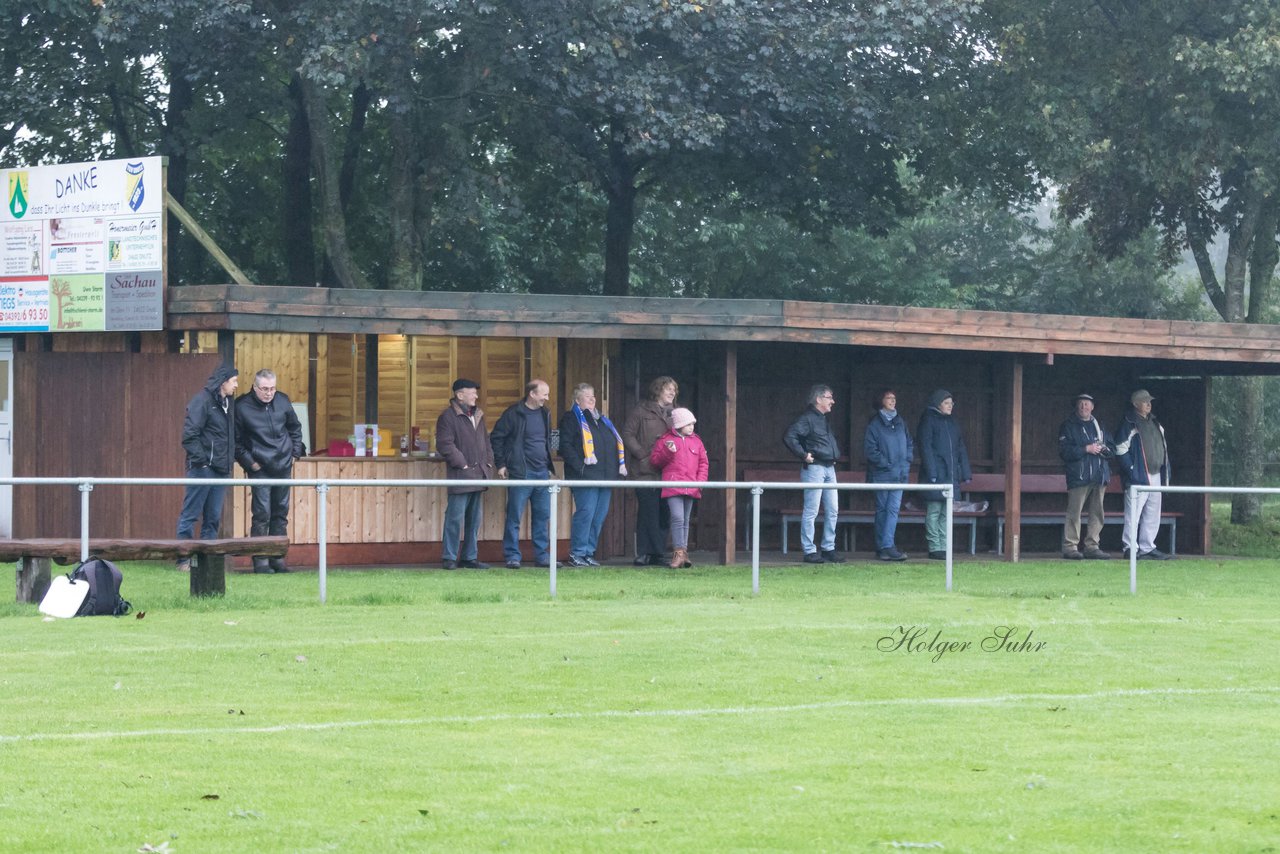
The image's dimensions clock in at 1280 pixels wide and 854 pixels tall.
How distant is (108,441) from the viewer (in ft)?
57.2

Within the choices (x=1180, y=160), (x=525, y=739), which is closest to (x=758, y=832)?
(x=525, y=739)

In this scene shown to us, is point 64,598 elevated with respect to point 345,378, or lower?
lower

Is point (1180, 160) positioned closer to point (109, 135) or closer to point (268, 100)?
point (268, 100)

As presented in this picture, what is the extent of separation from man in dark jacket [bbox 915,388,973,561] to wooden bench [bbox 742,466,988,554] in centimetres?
85

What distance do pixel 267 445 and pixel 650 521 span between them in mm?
3650

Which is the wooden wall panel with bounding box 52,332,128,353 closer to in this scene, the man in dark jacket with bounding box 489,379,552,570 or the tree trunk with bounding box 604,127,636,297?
the man in dark jacket with bounding box 489,379,552,570

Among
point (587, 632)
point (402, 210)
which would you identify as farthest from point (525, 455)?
point (402, 210)

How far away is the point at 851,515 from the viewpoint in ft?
65.3

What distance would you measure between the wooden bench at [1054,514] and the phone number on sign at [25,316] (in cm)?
979

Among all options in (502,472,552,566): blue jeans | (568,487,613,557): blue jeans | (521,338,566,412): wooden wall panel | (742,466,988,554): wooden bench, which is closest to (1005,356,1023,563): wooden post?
(742,466,988,554): wooden bench

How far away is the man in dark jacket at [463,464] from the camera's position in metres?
16.9

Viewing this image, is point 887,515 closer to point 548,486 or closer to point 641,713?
point 548,486

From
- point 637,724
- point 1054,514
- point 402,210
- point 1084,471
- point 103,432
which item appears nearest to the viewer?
point 637,724

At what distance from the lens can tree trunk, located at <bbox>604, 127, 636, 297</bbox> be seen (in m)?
27.4
